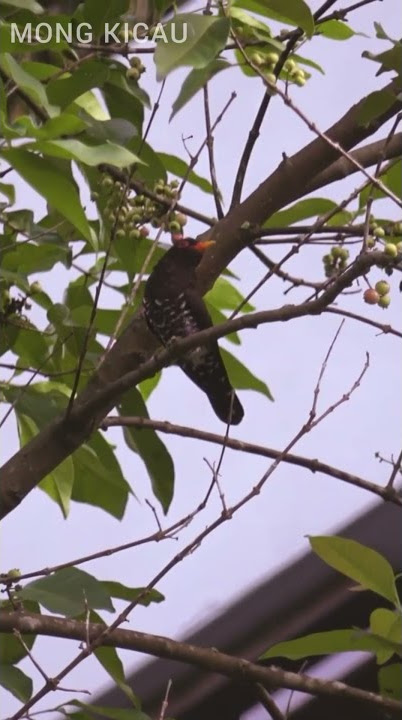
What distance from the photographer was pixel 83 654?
3.42 feet

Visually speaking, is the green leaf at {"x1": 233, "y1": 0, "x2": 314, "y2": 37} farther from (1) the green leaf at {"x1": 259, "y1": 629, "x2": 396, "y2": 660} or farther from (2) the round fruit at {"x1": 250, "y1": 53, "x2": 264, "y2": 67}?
(1) the green leaf at {"x1": 259, "y1": 629, "x2": 396, "y2": 660}

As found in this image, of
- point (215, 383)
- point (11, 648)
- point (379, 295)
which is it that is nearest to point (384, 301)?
point (379, 295)

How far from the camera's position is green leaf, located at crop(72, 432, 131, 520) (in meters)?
1.42

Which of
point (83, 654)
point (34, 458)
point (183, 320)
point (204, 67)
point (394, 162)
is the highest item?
point (183, 320)

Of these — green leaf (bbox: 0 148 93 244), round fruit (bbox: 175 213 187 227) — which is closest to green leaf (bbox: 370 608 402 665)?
green leaf (bbox: 0 148 93 244)

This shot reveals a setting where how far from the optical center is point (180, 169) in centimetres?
148

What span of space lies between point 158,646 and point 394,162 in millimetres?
638

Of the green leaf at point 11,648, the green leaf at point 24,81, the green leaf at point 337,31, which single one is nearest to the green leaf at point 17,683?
the green leaf at point 11,648

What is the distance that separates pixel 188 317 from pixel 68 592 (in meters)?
0.82

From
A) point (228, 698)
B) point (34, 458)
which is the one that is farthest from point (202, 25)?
point (228, 698)

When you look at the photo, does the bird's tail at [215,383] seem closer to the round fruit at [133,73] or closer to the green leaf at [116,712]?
the round fruit at [133,73]

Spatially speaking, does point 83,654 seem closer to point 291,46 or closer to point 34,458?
point 34,458

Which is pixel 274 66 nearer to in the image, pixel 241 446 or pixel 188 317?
pixel 241 446

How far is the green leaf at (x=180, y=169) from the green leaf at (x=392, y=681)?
68 cm
